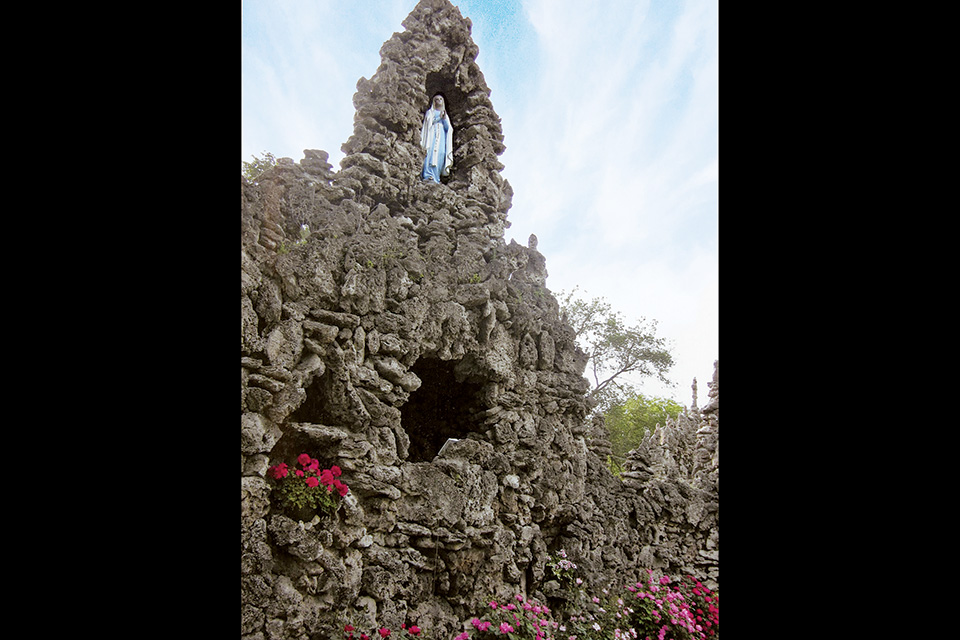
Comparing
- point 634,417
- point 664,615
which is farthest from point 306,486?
point 634,417

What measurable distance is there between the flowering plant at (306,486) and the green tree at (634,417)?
1309cm

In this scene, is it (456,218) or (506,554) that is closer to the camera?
(506,554)

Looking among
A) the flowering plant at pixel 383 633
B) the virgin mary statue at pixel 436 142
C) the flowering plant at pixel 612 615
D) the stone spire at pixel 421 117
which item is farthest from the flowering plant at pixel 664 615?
the virgin mary statue at pixel 436 142

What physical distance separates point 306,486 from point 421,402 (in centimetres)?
271

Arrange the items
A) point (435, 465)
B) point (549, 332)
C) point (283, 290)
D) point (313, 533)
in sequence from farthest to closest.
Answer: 1. point (549, 332)
2. point (435, 465)
3. point (283, 290)
4. point (313, 533)

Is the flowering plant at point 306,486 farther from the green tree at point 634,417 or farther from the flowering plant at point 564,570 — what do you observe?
the green tree at point 634,417

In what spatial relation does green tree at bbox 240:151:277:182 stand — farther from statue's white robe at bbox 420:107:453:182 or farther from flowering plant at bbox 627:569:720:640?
flowering plant at bbox 627:569:720:640

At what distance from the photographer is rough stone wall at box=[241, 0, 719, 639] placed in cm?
435

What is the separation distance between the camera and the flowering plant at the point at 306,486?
14.1 ft

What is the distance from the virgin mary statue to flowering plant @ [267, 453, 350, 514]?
16.1 ft
